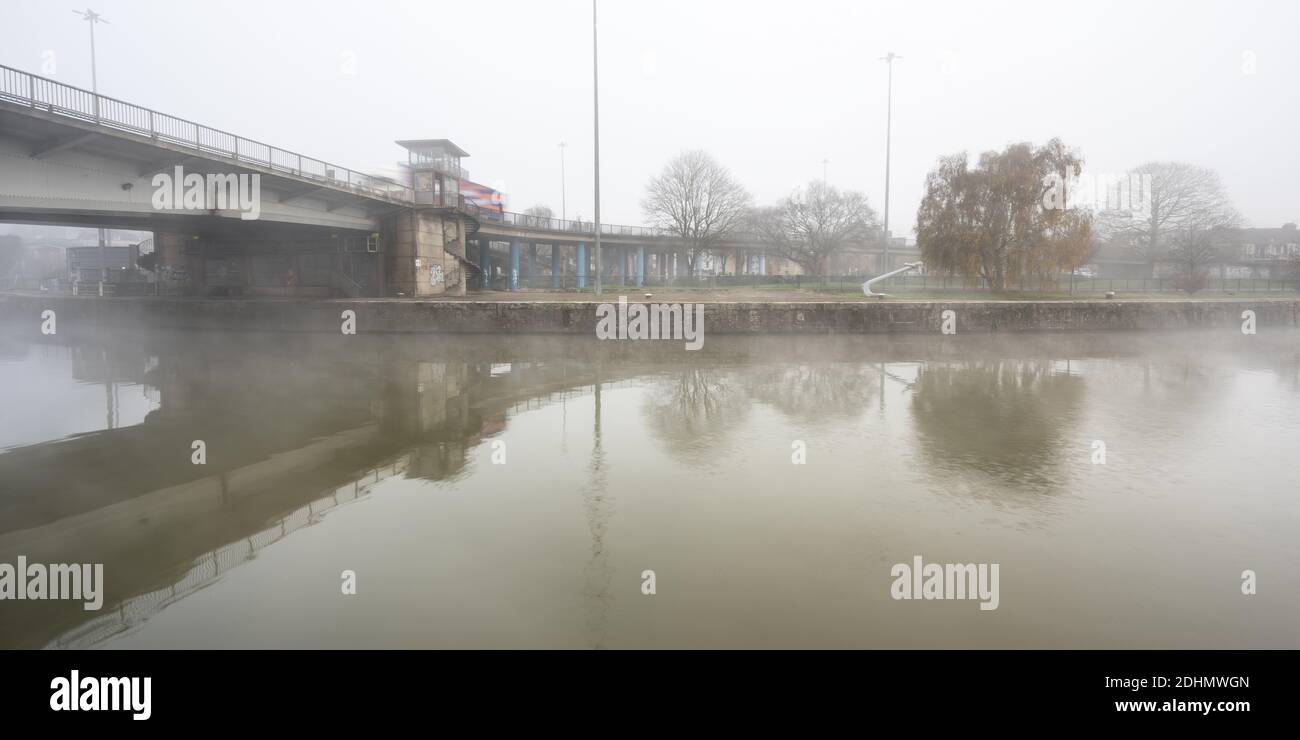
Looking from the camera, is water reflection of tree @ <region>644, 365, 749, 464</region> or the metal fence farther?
the metal fence

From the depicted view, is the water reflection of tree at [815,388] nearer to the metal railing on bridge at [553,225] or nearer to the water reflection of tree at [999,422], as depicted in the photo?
the water reflection of tree at [999,422]

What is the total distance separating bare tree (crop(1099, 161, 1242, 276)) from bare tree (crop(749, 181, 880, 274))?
24.7 meters

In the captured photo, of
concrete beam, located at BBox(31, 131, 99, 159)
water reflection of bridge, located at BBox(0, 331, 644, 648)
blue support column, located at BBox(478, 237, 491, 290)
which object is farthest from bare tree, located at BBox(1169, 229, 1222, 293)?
concrete beam, located at BBox(31, 131, 99, 159)

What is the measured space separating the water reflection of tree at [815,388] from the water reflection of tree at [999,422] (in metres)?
1.32

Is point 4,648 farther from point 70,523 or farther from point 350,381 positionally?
point 350,381

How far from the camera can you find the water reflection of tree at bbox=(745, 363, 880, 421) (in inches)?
592

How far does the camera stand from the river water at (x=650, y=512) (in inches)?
230

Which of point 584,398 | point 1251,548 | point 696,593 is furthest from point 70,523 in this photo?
point 1251,548

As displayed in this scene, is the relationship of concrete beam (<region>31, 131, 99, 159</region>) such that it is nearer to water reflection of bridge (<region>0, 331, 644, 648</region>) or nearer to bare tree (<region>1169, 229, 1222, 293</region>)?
water reflection of bridge (<region>0, 331, 644, 648</region>)

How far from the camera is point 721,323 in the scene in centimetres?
3241

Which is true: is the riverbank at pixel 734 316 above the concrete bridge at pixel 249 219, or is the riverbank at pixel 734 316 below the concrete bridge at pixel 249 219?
below

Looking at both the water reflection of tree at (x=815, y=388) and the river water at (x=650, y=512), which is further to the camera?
the water reflection of tree at (x=815, y=388)

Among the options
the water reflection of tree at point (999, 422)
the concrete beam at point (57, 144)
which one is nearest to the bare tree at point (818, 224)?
the water reflection of tree at point (999, 422)

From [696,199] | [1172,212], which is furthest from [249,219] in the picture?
[1172,212]
